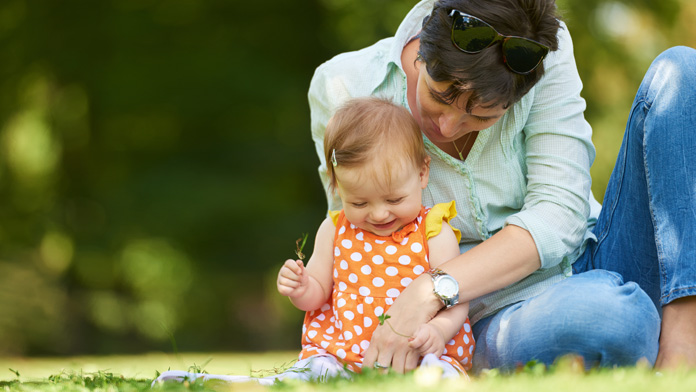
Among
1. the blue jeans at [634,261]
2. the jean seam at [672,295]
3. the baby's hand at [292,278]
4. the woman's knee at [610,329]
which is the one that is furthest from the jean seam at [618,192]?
the baby's hand at [292,278]

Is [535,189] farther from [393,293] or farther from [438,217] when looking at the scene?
[393,293]

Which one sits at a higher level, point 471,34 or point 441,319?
point 471,34

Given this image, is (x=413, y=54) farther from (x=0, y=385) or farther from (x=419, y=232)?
(x=0, y=385)

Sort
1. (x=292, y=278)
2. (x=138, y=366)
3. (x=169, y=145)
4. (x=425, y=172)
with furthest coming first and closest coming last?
(x=169, y=145) < (x=138, y=366) < (x=425, y=172) < (x=292, y=278)

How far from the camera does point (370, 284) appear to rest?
2711mm

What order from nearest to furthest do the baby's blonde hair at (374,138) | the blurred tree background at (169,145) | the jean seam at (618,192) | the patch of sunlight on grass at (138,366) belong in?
the baby's blonde hair at (374,138) → the jean seam at (618,192) → the patch of sunlight on grass at (138,366) → the blurred tree background at (169,145)

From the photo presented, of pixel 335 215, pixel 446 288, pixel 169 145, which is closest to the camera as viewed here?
pixel 446 288

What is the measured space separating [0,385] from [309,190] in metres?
8.03

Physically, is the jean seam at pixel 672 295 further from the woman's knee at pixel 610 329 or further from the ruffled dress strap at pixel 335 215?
the ruffled dress strap at pixel 335 215

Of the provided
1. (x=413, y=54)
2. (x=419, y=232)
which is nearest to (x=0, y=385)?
(x=419, y=232)

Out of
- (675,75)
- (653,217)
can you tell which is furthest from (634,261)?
(675,75)

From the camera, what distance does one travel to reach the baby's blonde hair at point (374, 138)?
262 cm

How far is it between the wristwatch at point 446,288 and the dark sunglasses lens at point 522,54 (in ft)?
2.37

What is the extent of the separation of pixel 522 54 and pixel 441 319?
0.90 meters
